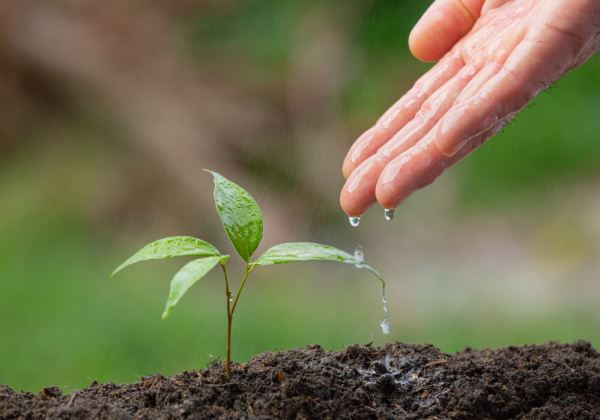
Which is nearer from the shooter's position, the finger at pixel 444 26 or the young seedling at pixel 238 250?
the young seedling at pixel 238 250

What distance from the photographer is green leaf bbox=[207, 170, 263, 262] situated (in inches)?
38.1

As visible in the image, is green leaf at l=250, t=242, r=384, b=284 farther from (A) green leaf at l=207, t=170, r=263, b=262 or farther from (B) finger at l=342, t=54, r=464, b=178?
(B) finger at l=342, t=54, r=464, b=178

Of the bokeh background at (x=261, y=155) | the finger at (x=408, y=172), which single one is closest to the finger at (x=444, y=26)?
the finger at (x=408, y=172)

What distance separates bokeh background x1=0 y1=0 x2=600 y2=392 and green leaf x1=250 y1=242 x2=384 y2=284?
1.60 m

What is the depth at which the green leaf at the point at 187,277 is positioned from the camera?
2.67 ft

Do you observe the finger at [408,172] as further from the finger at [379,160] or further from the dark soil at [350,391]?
the dark soil at [350,391]

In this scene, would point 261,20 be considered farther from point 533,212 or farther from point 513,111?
point 513,111

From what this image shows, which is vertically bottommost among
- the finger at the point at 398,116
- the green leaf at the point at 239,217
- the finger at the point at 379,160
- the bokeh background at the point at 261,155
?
the green leaf at the point at 239,217

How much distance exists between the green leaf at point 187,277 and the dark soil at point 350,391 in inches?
6.8

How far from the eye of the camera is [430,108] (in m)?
1.30

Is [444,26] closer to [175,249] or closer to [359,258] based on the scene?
[359,258]

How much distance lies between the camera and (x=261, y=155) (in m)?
3.41

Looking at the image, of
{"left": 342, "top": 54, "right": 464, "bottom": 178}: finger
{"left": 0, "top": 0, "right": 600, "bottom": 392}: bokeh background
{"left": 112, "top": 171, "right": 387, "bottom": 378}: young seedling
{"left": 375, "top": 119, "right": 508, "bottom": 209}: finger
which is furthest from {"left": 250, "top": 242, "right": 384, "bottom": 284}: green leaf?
{"left": 0, "top": 0, "right": 600, "bottom": 392}: bokeh background

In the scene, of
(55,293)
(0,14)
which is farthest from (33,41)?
(55,293)
